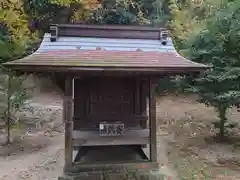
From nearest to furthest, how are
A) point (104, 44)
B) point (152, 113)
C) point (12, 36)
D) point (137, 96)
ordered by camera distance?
point (152, 113)
point (104, 44)
point (137, 96)
point (12, 36)

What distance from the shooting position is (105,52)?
20.1 ft

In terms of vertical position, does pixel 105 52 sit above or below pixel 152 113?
above

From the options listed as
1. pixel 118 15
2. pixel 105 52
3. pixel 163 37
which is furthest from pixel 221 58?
pixel 118 15

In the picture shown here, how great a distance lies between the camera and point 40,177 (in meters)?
7.47

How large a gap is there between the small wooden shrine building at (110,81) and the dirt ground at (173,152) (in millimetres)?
1329

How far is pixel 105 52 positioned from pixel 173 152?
15.5ft

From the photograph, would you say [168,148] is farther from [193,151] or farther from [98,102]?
[98,102]

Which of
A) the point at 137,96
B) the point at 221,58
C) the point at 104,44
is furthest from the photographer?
the point at 221,58

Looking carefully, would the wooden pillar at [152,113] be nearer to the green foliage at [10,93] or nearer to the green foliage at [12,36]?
the green foliage at [10,93]

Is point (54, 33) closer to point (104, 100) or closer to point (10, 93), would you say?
point (104, 100)

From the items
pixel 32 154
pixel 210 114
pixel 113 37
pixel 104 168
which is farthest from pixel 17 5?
pixel 210 114

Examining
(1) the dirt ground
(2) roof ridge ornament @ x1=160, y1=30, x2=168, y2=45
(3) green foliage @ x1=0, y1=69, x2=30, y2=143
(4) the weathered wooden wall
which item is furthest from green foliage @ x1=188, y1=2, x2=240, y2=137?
(3) green foliage @ x1=0, y1=69, x2=30, y2=143

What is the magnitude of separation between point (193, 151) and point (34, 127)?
24.4 feet

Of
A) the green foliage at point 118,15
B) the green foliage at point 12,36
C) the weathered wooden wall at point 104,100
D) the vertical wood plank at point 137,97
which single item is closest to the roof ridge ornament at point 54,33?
the weathered wooden wall at point 104,100
